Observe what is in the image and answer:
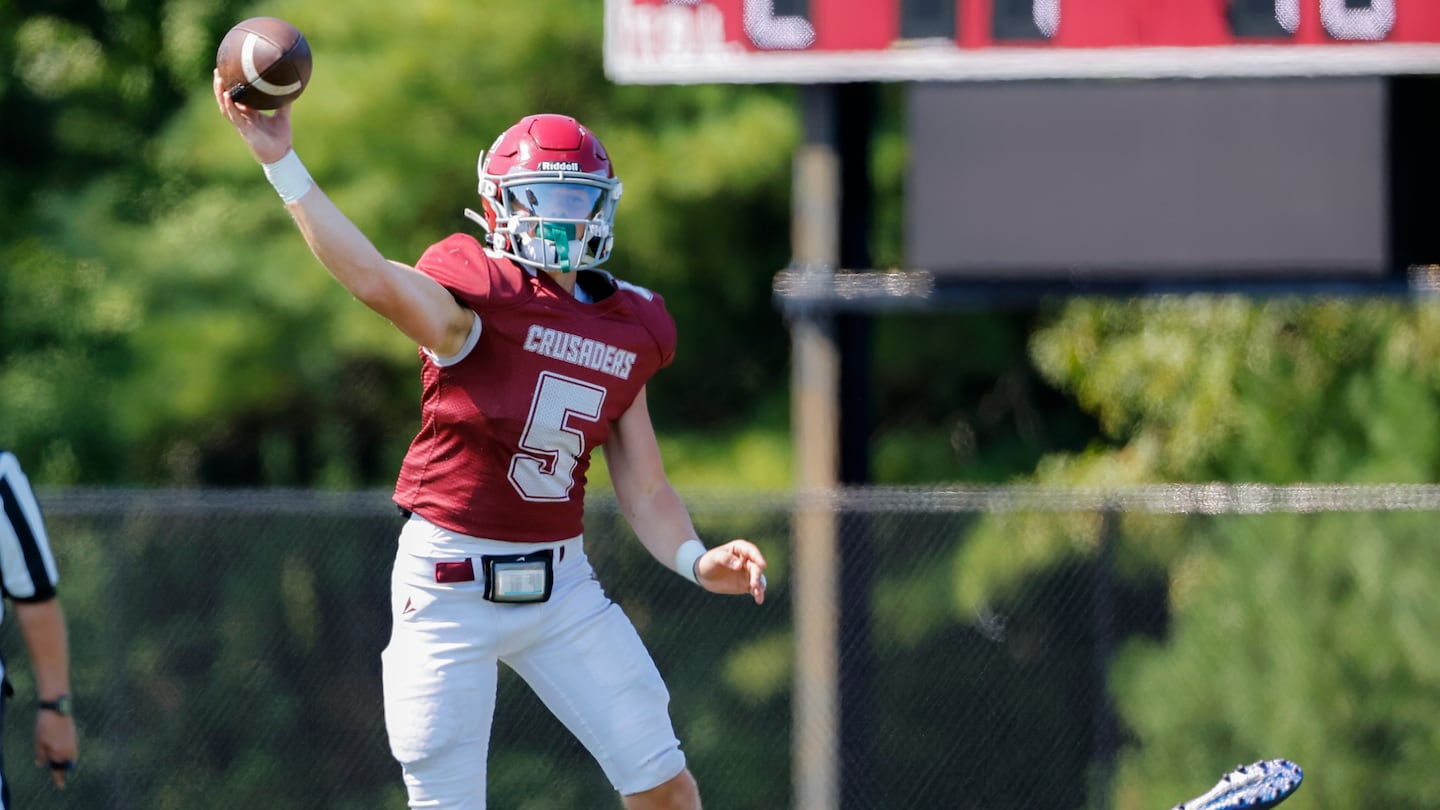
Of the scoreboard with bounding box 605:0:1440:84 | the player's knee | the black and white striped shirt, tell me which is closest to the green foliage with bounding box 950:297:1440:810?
the scoreboard with bounding box 605:0:1440:84

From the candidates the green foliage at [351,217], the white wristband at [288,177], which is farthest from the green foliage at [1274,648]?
the green foliage at [351,217]

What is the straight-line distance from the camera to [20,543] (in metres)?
4.41

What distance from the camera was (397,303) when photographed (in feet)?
12.6

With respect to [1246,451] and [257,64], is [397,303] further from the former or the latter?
[1246,451]

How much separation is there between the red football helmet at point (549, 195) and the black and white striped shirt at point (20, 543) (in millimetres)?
1161

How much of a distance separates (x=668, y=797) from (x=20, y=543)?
4.81ft

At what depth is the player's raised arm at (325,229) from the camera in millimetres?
3676

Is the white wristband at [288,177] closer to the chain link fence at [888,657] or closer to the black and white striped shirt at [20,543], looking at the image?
the black and white striped shirt at [20,543]

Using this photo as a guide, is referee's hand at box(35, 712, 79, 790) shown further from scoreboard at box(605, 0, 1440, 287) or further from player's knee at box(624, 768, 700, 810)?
scoreboard at box(605, 0, 1440, 287)

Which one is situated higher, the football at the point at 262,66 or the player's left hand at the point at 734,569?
the football at the point at 262,66

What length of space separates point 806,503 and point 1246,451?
4178mm

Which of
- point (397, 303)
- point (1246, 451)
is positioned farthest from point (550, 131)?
point (1246, 451)

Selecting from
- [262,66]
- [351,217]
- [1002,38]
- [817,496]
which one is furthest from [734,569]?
[351,217]

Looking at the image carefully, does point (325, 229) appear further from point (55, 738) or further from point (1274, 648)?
point (1274, 648)
